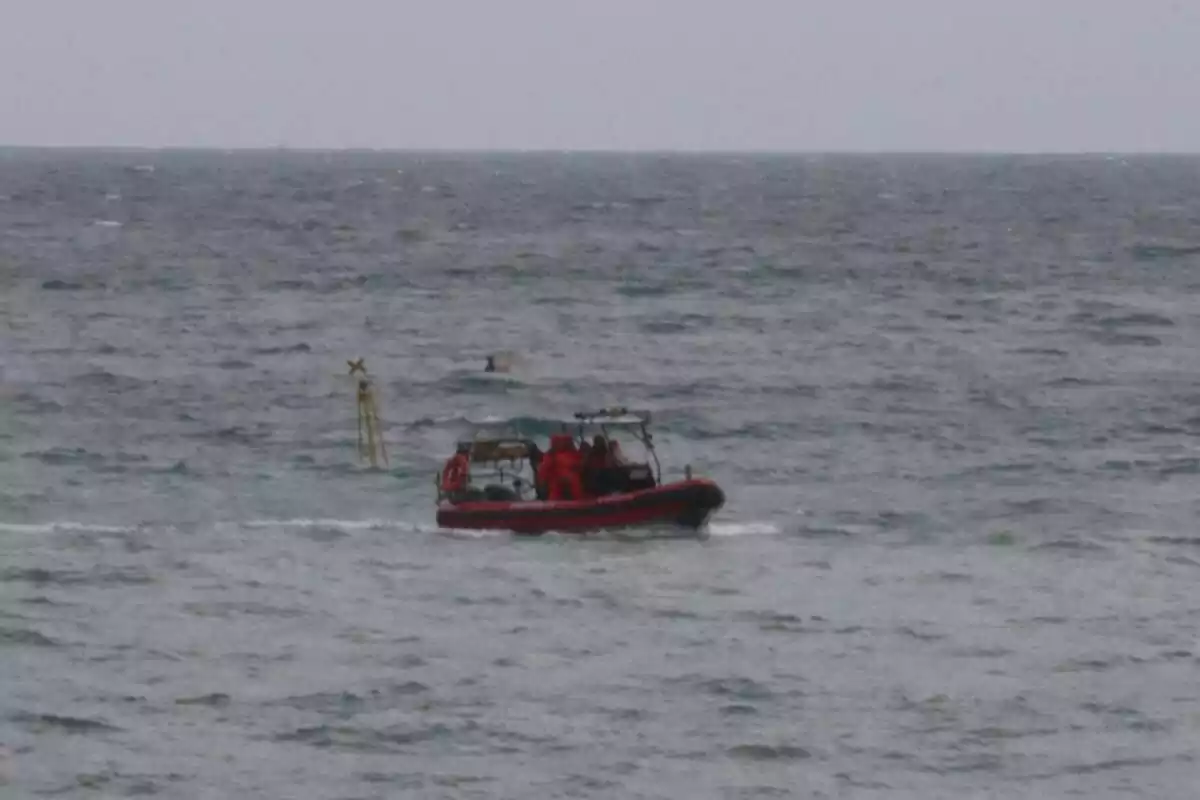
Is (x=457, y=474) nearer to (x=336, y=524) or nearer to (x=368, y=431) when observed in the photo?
(x=336, y=524)

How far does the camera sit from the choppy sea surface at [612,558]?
66.2ft

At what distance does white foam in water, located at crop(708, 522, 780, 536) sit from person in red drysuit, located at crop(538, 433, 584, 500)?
5.98ft

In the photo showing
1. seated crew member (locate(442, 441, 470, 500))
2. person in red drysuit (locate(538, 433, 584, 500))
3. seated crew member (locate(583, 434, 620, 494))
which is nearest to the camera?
person in red drysuit (locate(538, 433, 584, 500))

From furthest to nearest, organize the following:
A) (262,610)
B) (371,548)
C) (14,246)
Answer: (14,246)
(371,548)
(262,610)

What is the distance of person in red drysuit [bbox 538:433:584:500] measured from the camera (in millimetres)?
30250

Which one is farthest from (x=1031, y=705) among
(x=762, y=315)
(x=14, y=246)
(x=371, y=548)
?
(x=14, y=246)

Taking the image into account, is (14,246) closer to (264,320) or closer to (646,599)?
(264,320)

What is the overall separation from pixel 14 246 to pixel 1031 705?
7530 cm

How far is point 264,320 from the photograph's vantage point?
6184 centimetres

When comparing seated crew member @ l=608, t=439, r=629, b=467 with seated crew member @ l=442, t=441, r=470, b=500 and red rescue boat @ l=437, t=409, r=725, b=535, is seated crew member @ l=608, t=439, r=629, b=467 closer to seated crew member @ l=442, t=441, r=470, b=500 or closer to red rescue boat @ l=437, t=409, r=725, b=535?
red rescue boat @ l=437, t=409, r=725, b=535

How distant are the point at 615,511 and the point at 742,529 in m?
1.92

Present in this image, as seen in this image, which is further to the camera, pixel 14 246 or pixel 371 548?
pixel 14 246

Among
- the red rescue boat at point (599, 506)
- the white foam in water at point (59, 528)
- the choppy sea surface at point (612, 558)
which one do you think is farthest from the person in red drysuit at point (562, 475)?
the white foam in water at point (59, 528)

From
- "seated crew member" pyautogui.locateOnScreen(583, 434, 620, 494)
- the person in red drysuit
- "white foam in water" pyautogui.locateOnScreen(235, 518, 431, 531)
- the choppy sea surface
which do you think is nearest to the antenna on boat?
the choppy sea surface
